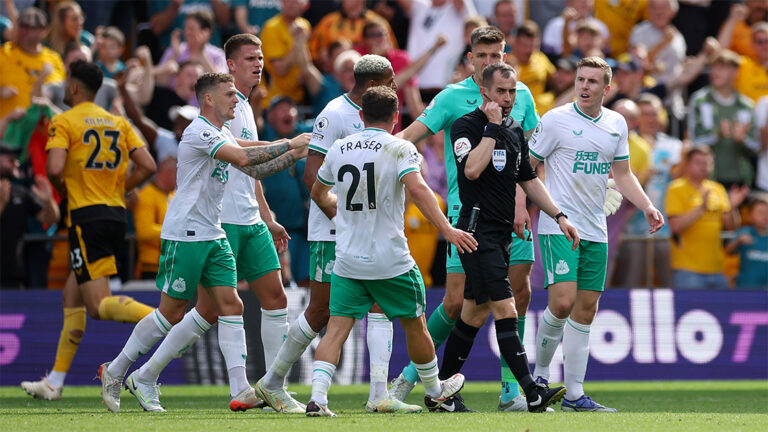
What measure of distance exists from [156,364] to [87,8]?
9.23 metres

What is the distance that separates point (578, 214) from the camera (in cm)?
929

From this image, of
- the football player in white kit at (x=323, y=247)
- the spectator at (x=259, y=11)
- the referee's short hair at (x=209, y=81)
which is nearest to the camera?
the football player in white kit at (x=323, y=247)

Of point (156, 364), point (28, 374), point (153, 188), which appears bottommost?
point (28, 374)

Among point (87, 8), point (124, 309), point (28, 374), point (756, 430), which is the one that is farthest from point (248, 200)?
point (87, 8)

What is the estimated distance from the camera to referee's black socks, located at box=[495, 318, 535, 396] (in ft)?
27.5

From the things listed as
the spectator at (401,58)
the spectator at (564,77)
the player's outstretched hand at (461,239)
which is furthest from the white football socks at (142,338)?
the spectator at (564,77)

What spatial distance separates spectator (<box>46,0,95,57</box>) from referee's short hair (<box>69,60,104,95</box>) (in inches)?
183

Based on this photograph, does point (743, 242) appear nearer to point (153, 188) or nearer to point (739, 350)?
point (739, 350)

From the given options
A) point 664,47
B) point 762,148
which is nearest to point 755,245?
point 762,148

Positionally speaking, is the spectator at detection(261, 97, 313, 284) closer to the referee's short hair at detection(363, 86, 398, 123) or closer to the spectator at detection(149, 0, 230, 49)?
the spectator at detection(149, 0, 230, 49)

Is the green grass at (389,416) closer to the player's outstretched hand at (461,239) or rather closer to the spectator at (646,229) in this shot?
the player's outstretched hand at (461,239)

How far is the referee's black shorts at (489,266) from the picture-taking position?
27.9ft

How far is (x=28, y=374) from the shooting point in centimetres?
1305

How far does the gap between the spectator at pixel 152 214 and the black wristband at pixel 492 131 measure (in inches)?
232
